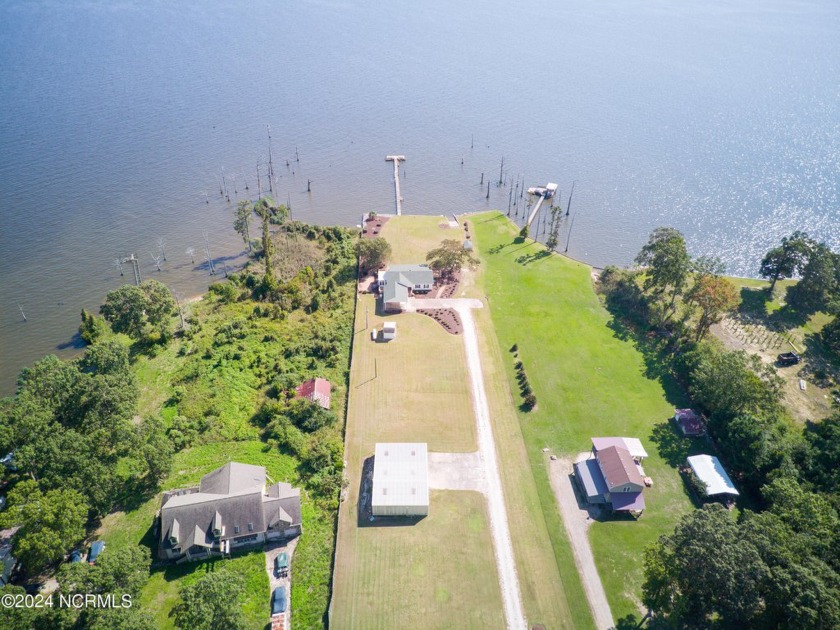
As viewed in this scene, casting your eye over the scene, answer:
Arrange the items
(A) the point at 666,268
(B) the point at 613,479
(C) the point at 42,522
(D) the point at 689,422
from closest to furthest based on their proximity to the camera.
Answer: (C) the point at 42,522 → (B) the point at 613,479 → (D) the point at 689,422 → (A) the point at 666,268

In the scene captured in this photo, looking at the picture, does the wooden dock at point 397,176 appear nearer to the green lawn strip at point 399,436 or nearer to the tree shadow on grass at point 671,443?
the green lawn strip at point 399,436

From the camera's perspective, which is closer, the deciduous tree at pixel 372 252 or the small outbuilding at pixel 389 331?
the small outbuilding at pixel 389 331

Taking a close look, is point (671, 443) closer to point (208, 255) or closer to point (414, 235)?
point (414, 235)

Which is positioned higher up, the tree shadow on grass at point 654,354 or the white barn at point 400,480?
the tree shadow on grass at point 654,354

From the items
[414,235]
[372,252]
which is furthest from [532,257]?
[372,252]

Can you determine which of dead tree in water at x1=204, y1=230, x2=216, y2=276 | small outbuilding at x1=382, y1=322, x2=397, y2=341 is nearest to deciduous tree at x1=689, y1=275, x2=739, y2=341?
small outbuilding at x1=382, y1=322, x2=397, y2=341

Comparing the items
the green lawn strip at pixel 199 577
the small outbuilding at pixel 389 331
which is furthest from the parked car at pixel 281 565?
the small outbuilding at pixel 389 331
